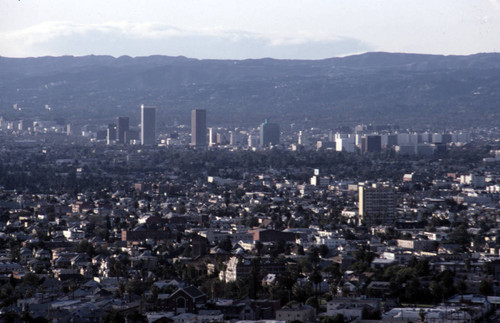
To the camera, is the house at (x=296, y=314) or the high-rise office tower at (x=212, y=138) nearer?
the house at (x=296, y=314)

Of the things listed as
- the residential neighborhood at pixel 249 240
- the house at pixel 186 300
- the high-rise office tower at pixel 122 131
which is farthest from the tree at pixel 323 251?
the high-rise office tower at pixel 122 131

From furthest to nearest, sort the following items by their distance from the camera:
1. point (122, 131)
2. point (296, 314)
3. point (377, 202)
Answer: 1. point (122, 131)
2. point (377, 202)
3. point (296, 314)

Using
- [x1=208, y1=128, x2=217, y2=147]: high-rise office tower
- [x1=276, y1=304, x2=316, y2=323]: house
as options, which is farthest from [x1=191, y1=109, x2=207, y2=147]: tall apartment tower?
[x1=276, y1=304, x2=316, y2=323]: house

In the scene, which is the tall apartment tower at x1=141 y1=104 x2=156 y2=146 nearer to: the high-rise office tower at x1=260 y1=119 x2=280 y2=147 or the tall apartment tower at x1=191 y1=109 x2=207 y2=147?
the tall apartment tower at x1=191 y1=109 x2=207 y2=147

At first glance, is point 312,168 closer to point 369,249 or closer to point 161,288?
point 369,249

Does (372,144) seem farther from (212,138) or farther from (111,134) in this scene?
(111,134)

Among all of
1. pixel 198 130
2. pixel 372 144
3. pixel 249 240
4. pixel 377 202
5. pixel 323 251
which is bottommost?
pixel 198 130

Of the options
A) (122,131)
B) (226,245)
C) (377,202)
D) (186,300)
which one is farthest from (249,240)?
(122,131)

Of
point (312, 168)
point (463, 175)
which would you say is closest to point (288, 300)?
point (463, 175)

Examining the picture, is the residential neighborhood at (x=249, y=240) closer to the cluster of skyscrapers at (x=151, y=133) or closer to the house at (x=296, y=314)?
the house at (x=296, y=314)

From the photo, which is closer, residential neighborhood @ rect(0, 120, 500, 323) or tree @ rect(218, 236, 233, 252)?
residential neighborhood @ rect(0, 120, 500, 323)

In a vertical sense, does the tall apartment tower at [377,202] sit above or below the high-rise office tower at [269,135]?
above
